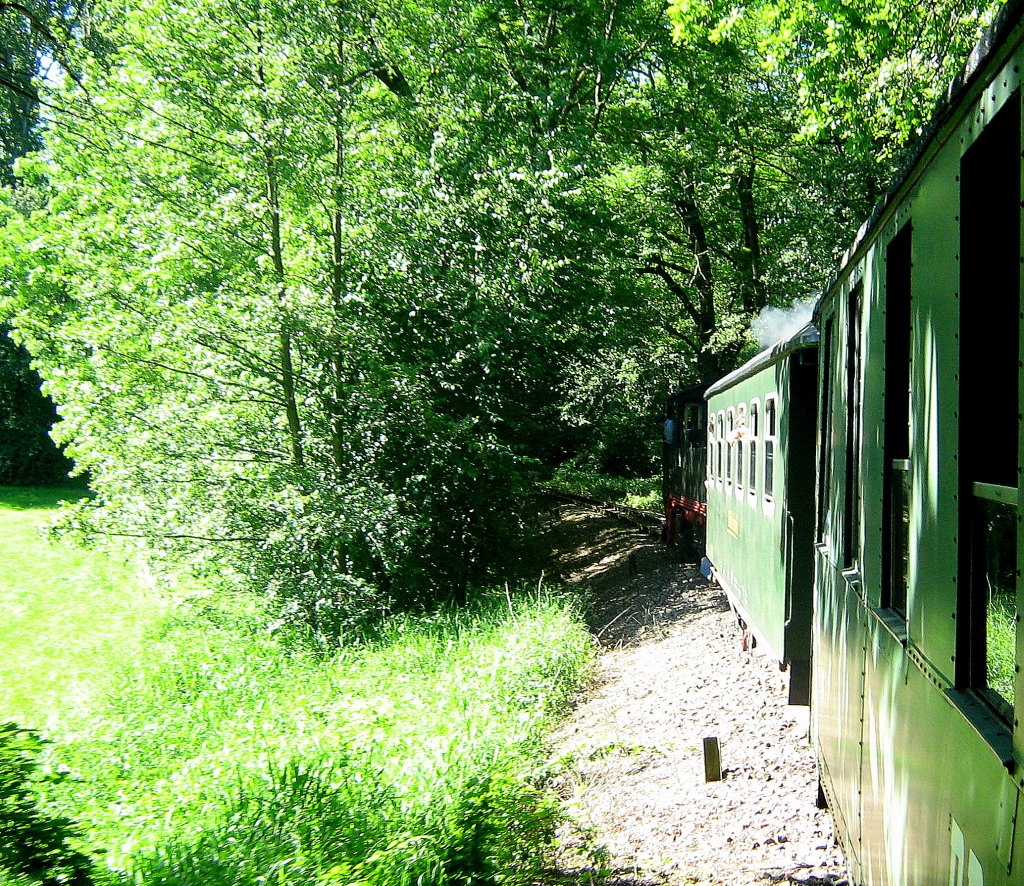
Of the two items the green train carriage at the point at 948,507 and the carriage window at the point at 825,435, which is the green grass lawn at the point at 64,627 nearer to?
the carriage window at the point at 825,435

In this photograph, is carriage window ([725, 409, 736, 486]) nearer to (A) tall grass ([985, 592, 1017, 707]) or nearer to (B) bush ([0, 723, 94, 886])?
(B) bush ([0, 723, 94, 886])

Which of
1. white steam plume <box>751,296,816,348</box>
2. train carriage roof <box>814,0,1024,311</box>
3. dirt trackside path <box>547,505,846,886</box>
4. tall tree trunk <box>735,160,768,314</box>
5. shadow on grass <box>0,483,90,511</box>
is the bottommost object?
dirt trackside path <box>547,505,846,886</box>

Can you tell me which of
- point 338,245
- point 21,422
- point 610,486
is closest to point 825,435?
point 338,245

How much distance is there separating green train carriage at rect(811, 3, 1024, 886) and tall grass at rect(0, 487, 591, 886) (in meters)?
2.69

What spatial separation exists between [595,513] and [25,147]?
23010mm

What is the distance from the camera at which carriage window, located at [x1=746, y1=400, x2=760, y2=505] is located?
8.56 metres

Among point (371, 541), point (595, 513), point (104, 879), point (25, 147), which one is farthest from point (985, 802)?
point (25, 147)

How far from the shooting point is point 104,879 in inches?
180

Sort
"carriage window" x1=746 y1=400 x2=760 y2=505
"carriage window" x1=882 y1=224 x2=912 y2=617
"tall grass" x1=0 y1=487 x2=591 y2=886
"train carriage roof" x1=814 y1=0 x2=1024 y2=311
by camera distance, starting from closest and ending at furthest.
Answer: "train carriage roof" x1=814 y1=0 x2=1024 y2=311 → "carriage window" x1=882 y1=224 x2=912 y2=617 → "tall grass" x1=0 y1=487 x2=591 y2=886 → "carriage window" x1=746 y1=400 x2=760 y2=505

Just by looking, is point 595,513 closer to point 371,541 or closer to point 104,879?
point 371,541

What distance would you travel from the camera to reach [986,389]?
210 centimetres

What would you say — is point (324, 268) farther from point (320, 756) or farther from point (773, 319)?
point (773, 319)

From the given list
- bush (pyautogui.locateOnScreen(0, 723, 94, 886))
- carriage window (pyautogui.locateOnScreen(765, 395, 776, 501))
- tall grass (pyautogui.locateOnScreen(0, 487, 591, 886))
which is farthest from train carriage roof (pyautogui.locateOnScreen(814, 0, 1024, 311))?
carriage window (pyautogui.locateOnScreen(765, 395, 776, 501))

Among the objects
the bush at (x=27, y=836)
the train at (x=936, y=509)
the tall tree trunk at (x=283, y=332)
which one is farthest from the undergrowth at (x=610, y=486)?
the bush at (x=27, y=836)
